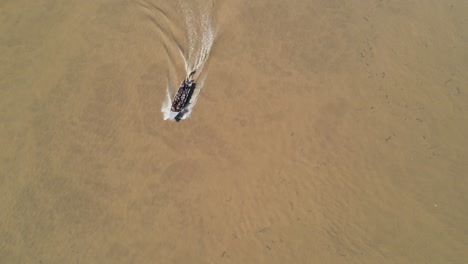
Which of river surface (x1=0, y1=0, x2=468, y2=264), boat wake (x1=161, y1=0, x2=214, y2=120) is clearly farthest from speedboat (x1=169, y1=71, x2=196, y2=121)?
river surface (x1=0, y1=0, x2=468, y2=264)

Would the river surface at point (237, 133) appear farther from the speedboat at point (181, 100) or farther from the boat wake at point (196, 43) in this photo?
the speedboat at point (181, 100)

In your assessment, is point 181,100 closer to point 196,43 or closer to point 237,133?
point 237,133

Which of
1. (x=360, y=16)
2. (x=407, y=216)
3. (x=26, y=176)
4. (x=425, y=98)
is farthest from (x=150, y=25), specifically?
(x=407, y=216)

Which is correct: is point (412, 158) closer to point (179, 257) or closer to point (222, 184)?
point (222, 184)

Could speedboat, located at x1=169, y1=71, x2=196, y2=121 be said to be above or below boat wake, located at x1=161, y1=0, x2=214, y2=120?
below

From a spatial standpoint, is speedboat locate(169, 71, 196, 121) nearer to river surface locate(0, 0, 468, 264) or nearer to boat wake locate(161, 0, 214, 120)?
boat wake locate(161, 0, 214, 120)
